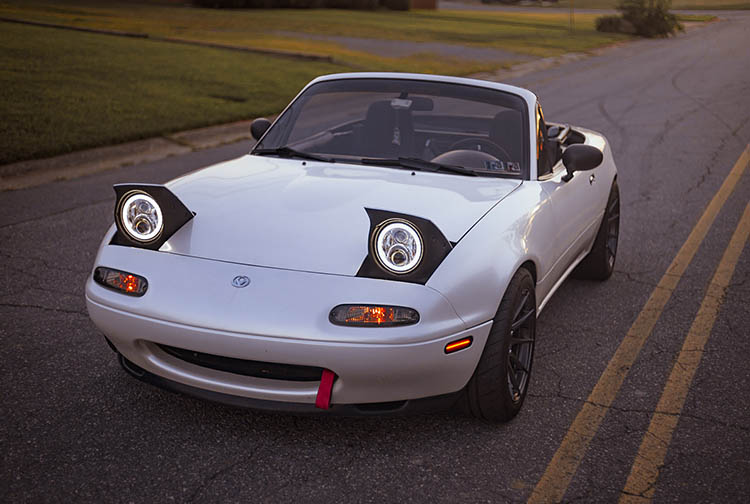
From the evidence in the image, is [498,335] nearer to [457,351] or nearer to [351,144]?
[457,351]

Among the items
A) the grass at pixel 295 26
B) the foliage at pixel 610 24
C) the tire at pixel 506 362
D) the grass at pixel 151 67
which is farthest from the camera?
the foliage at pixel 610 24

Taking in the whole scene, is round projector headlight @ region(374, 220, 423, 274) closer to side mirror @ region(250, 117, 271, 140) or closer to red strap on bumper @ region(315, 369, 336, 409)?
red strap on bumper @ region(315, 369, 336, 409)

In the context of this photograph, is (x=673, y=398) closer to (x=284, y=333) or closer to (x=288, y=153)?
(x=284, y=333)

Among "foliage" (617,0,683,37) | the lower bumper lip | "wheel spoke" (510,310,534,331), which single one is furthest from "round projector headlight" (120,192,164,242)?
"foliage" (617,0,683,37)

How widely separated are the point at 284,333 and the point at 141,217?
97 centimetres

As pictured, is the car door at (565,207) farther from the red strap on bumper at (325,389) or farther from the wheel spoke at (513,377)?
the red strap on bumper at (325,389)

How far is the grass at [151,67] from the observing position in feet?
34.4

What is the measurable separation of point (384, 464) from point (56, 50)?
595 inches

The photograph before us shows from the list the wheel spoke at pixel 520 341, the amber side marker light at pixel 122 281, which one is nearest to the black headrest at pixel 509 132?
the wheel spoke at pixel 520 341

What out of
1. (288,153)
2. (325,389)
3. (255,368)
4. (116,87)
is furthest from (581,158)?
(116,87)

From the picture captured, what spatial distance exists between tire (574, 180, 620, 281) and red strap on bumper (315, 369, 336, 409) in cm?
297

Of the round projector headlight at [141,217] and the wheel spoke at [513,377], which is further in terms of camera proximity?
the wheel spoke at [513,377]

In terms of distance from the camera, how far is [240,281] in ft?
10.4

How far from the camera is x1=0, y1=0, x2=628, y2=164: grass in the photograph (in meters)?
10.5
